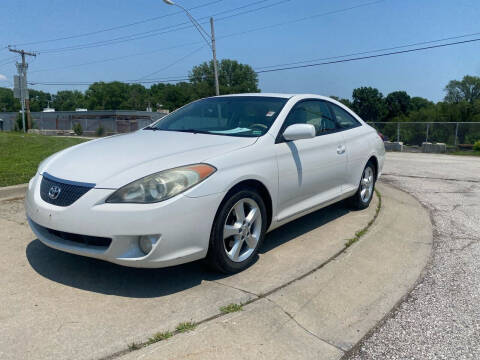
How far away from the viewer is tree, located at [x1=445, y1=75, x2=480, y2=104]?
77.6 m

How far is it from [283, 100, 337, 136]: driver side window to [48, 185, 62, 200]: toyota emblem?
210 centimetres

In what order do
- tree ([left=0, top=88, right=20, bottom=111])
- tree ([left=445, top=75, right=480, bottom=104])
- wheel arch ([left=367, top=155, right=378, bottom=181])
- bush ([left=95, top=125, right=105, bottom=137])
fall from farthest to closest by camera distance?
1. tree ([left=0, top=88, right=20, bottom=111])
2. tree ([left=445, top=75, right=480, bottom=104])
3. bush ([left=95, top=125, right=105, bottom=137])
4. wheel arch ([left=367, top=155, right=378, bottom=181])

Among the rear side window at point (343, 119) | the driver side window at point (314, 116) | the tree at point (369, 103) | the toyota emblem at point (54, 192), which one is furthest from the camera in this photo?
the tree at point (369, 103)

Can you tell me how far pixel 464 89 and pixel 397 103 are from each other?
1353cm

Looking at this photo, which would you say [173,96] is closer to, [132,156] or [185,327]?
[132,156]

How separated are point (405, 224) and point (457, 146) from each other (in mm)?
18753

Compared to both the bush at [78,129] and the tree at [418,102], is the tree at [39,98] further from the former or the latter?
the tree at [418,102]

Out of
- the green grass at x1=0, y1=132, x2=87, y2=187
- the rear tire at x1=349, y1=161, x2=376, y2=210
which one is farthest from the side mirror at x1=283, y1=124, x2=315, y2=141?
the green grass at x1=0, y1=132, x2=87, y2=187

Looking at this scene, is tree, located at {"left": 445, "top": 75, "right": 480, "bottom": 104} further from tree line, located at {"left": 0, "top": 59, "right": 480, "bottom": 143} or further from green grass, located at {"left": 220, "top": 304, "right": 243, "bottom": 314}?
green grass, located at {"left": 220, "top": 304, "right": 243, "bottom": 314}

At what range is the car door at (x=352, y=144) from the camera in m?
4.95

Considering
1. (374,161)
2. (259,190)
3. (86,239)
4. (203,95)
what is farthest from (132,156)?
(203,95)

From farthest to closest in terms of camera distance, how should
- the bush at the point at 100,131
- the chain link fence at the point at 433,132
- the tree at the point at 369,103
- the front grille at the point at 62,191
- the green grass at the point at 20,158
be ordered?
the tree at the point at 369,103
the bush at the point at 100,131
the chain link fence at the point at 433,132
the green grass at the point at 20,158
the front grille at the point at 62,191

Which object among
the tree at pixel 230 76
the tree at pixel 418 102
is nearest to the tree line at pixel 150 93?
the tree at pixel 230 76

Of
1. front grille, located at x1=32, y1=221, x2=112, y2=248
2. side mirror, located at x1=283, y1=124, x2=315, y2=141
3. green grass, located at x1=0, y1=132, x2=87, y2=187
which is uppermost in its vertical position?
side mirror, located at x1=283, y1=124, x2=315, y2=141
